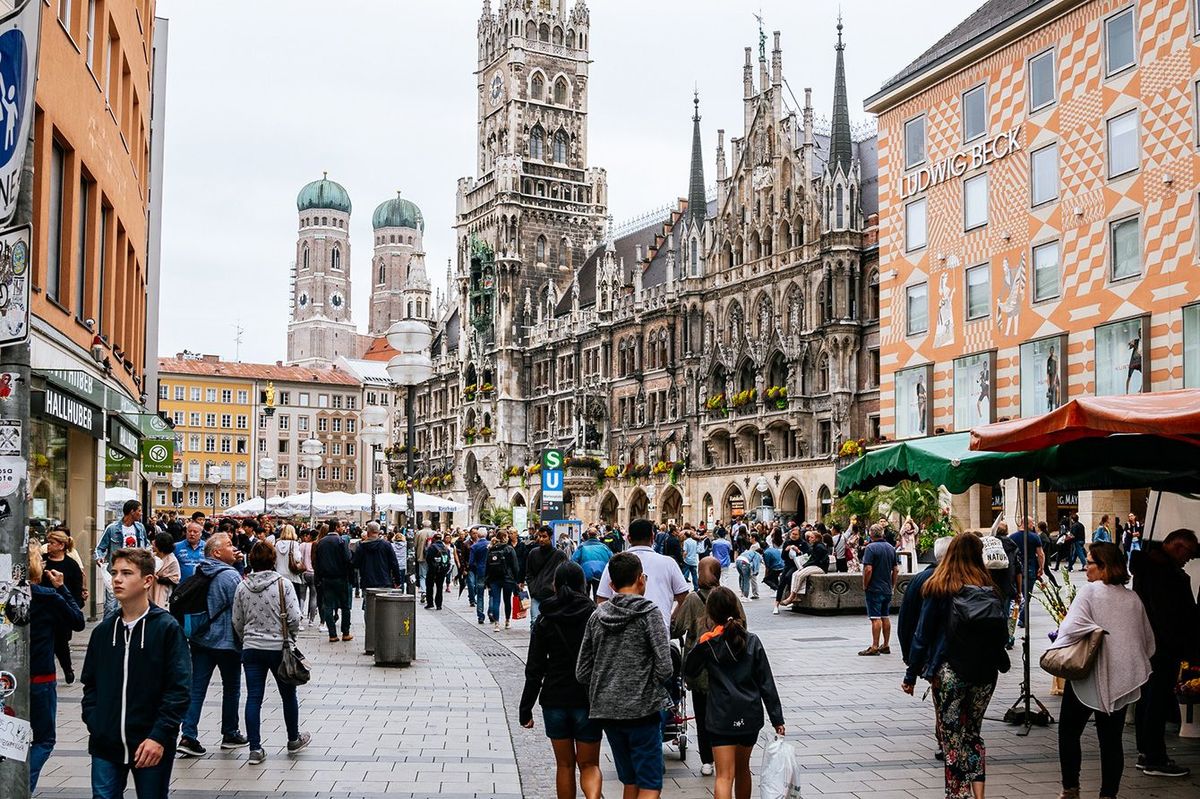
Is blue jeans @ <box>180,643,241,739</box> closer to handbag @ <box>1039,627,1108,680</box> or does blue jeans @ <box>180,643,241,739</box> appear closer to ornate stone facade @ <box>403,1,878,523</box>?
handbag @ <box>1039,627,1108,680</box>

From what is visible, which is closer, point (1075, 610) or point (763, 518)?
point (1075, 610)

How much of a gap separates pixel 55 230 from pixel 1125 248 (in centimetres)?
2460

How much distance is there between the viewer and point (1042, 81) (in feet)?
112

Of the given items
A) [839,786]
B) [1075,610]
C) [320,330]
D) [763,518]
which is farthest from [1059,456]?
[320,330]

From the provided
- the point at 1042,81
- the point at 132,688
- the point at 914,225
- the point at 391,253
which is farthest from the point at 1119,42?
the point at 391,253

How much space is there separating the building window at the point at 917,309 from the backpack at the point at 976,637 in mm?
30916

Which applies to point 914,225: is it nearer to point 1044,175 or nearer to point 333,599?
point 1044,175

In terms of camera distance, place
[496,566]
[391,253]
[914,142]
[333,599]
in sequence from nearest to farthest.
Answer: [333,599] < [496,566] < [914,142] < [391,253]

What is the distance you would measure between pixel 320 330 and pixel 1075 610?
6216 inches

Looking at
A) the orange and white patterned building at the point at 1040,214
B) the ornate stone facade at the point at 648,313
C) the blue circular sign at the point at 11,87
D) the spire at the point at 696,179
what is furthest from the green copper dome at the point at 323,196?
the blue circular sign at the point at 11,87

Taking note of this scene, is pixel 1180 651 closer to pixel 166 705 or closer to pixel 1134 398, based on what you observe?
pixel 1134 398

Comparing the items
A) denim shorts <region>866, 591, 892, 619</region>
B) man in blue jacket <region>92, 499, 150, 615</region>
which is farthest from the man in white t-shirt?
denim shorts <region>866, 591, 892, 619</region>

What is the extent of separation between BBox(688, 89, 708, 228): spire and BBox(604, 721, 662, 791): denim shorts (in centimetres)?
5649

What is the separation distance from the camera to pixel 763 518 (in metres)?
52.4
